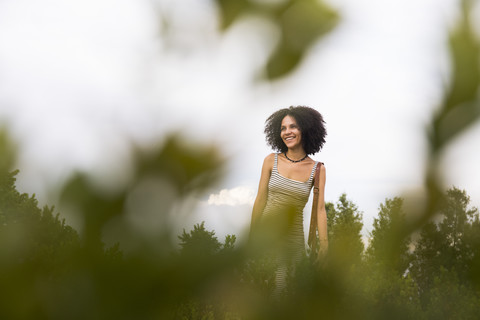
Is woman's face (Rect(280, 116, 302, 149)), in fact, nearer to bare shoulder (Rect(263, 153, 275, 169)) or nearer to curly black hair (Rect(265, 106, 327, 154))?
curly black hair (Rect(265, 106, 327, 154))

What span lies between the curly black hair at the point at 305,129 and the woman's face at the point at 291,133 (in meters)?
0.05

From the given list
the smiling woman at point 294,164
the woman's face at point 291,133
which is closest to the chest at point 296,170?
the smiling woman at point 294,164

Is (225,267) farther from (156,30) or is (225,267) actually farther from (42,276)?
(156,30)

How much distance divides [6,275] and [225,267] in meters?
0.42

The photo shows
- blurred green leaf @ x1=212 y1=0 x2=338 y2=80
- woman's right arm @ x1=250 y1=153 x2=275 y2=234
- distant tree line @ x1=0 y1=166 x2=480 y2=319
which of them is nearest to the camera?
distant tree line @ x1=0 y1=166 x2=480 y2=319

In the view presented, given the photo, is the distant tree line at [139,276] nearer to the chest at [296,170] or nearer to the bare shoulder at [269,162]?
the chest at [296,170]

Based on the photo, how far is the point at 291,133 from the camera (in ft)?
15.8

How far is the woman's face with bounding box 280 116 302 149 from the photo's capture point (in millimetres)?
4798

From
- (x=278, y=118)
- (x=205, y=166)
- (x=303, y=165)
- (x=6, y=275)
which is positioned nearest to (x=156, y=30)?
(x=205, y=166)

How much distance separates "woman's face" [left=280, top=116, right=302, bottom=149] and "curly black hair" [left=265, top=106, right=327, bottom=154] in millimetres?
48

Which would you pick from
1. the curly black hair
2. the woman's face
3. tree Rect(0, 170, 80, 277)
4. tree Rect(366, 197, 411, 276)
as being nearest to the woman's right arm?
the woman's face

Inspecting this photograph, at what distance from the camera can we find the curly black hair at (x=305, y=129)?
4.94 meters

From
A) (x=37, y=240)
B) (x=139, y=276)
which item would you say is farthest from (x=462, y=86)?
(x=37, y=240)

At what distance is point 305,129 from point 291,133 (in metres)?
0.18
